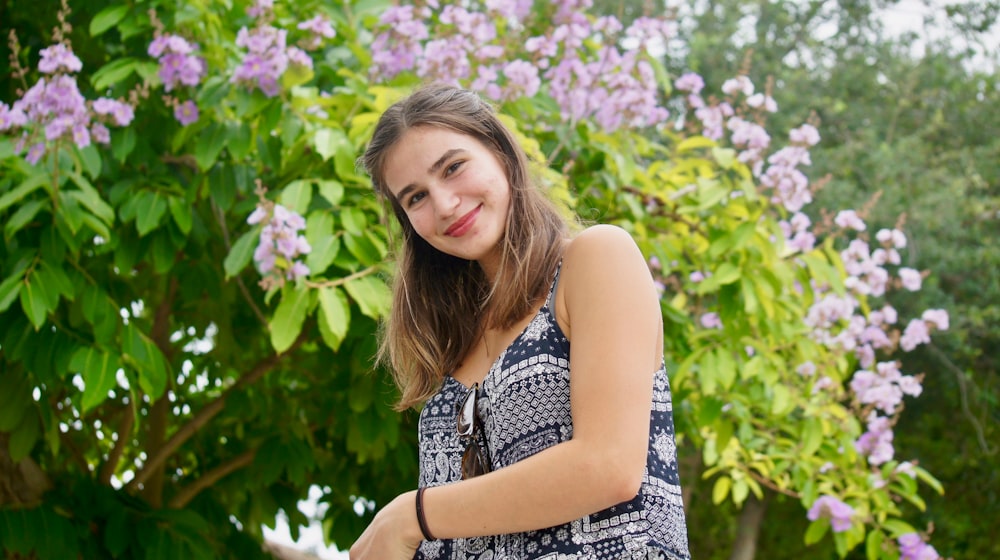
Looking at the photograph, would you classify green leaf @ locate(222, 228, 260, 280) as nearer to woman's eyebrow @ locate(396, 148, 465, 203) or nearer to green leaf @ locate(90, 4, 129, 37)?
green leaf @ locate(90, 4, 129, 37)

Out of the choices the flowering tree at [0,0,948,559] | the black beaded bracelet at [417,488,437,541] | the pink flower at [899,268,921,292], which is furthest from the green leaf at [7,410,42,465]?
the pink flower at [899,268,921,292]

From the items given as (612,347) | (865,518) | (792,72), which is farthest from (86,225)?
(792,72)

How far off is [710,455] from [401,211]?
2.56 metres

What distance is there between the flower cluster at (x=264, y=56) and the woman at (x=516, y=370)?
1347 millimetres

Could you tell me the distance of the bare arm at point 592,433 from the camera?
1158 millimetres

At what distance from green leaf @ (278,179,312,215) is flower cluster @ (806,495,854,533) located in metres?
2.07

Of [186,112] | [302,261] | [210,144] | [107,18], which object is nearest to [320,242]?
[302,261]

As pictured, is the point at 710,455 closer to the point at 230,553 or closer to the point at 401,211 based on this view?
the point at 230,553

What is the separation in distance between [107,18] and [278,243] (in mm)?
920

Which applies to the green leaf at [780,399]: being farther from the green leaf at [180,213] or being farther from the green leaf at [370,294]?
the green leaf at [180,213]

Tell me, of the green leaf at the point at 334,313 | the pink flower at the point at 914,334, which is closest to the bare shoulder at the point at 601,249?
the green leaf at the point at 334,313

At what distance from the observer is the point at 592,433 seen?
116 cm

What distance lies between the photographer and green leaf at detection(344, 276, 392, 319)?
2551 mm

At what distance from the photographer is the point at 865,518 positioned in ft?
12.4
